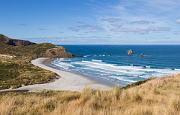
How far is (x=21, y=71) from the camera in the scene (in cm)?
8300

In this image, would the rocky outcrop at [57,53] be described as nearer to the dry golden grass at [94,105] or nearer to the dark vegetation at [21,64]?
the dark vegetation at [21,64]

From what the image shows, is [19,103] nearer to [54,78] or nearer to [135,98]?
[135,98]

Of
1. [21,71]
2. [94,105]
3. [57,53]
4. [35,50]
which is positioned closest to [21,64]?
[21,71]

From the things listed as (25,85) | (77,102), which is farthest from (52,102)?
(25,85)

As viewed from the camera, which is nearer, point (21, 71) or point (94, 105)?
point (94, 105)

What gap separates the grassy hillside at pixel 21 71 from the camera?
63628 mm

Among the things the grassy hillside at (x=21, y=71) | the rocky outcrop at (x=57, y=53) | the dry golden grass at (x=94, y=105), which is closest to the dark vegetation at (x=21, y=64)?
the grassy hillside at (x=21, y=71)

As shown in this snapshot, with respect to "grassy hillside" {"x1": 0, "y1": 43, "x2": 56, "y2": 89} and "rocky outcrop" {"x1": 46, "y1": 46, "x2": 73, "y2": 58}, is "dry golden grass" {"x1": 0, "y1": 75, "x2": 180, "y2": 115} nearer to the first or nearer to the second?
"grassy hillside" {"x1": 0, "y1": 43, "x2": 56, "y2": 89}

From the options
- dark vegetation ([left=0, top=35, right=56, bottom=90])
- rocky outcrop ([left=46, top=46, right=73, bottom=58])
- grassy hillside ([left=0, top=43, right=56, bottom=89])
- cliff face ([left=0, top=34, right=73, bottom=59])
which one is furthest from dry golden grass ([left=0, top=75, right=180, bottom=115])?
rocky outcrop ([left=46, top=46, right=73, bottom=58])

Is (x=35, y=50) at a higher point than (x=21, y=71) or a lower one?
higher

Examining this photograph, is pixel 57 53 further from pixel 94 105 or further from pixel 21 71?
pixel 94 105

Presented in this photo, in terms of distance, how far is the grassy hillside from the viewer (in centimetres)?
6363

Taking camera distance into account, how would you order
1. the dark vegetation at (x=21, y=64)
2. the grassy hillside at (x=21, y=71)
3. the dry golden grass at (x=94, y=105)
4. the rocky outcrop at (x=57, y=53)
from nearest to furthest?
1. the dry golden grass at (x=94, y=105)
2. the grassy hillside at (x=21, y=71)
3. the dark vegetation at (x=21, y=64)
4. the rocky outcrop at (x=57, y=53)

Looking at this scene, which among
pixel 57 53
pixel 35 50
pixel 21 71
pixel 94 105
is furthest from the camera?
pixel 35 50
